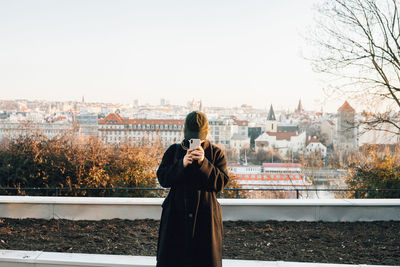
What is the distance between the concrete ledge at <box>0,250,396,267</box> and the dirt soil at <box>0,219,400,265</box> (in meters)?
0.37

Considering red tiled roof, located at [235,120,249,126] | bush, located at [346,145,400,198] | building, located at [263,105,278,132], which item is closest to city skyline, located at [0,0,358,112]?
bush, located at [346,145,400,198]

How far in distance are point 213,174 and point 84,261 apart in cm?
163

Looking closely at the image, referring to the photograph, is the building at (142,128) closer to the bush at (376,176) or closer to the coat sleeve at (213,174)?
the bush at (376,176)

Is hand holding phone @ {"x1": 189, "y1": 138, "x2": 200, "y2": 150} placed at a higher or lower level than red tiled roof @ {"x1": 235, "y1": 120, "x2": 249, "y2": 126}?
lower

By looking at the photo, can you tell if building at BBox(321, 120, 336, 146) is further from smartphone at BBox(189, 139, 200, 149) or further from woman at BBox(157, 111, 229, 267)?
smartphone at BBox(189, 139, 200, 149)

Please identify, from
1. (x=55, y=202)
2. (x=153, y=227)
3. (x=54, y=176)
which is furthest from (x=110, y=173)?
(x=153, y=227)

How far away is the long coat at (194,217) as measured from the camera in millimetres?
2246

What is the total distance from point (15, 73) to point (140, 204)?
54093 mm

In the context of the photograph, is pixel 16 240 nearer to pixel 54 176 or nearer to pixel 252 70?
pixel 54 176

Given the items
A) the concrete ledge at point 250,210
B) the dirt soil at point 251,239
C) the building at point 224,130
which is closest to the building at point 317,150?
the concrete ledge at point 250,210

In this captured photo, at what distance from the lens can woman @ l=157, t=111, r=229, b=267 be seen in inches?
87.4

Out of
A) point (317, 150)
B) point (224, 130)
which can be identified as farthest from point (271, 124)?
point (317, 150)

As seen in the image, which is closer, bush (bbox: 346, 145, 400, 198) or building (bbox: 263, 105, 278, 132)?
bush (bbox: 346, 145, 400, 198)

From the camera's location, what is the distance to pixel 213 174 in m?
2.23
